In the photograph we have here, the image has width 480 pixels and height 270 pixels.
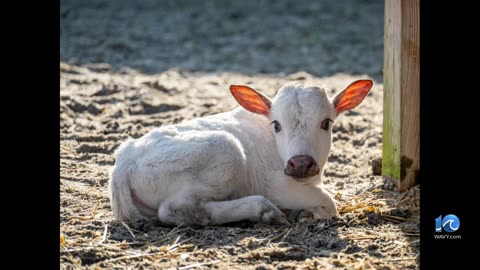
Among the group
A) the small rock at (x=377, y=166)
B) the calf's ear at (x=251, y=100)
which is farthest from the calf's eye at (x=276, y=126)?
the small rock at (x=377, y=166)

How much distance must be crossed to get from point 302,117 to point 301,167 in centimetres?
45

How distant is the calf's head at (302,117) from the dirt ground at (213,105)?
1.40ft

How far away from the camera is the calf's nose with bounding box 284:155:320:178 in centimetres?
632

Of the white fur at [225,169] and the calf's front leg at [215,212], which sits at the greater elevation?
the white fur at [225,169]

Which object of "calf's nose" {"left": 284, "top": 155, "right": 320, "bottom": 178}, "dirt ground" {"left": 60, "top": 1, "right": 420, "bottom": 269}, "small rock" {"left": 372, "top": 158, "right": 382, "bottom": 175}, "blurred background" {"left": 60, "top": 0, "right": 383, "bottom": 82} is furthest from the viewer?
"blurred background" {"left": 60, "top": 0, "right": 383, "bottom": 82}

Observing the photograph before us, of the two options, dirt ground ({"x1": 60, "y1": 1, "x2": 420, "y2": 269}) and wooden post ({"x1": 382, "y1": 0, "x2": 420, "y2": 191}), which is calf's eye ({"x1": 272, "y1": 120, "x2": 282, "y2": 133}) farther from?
wooden post ({"x1": 382, "y1": 0, "x2": 420, "y2": 191})

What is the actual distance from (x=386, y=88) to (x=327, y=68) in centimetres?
510

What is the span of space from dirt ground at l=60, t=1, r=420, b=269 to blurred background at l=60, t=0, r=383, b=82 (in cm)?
3

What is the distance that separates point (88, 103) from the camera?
10.3 m

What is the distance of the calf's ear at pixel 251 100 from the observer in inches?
272

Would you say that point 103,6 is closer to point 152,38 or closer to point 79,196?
point 152,38

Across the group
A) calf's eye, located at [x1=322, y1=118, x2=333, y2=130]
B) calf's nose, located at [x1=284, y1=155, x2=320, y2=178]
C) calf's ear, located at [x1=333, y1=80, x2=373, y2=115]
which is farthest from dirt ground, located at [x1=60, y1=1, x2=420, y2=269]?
calf's ear, located at [x1=333, y1=80, x2=373, y2=115]
